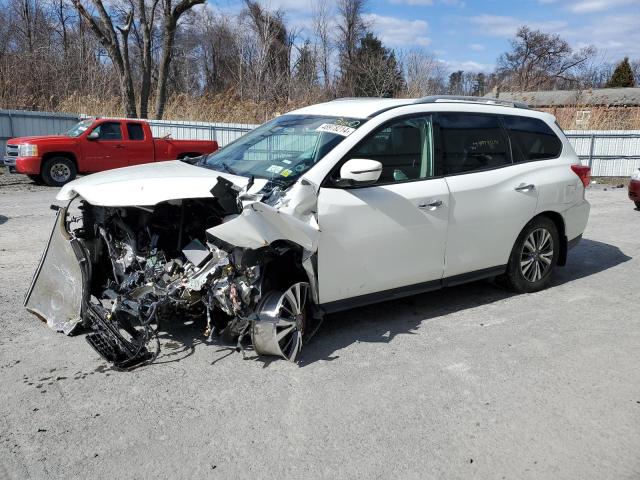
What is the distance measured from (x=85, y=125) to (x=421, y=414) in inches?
543

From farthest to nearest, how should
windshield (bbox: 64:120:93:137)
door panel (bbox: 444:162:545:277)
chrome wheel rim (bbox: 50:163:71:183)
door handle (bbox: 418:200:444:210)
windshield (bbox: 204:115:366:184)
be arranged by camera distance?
windshield (bbox: 64:120:93:137) → chrome wheel rim (bbox: 50:163:71:183) → door panel (bbox: 444:162:545:277) → door handle (bbox: 418:200:444:210) → windshield (bbox: 204:115:366:184)

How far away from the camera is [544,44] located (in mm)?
65875

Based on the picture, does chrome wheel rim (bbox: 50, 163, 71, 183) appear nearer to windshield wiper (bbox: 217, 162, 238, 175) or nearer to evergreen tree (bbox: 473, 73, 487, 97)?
windshield wiper (bbox: 217, 162, 238, 175)

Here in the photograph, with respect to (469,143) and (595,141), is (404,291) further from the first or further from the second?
(595,141)

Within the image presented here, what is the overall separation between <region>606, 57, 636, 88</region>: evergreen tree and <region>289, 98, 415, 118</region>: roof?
6754cm

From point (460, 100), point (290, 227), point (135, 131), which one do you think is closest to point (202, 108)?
point (135, 131)

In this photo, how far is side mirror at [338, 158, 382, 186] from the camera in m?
4.00

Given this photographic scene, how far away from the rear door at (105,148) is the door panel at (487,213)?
38.9 ft

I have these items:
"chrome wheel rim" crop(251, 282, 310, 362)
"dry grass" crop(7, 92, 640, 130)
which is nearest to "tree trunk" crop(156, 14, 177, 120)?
"dry grass" crop(7, 92, 640, 130)

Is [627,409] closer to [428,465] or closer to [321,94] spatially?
[428,465]

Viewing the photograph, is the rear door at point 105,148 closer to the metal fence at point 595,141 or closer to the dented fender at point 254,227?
the metal fence at point 595,141

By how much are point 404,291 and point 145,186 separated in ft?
7.41

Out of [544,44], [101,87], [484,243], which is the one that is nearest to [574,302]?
[484,243]

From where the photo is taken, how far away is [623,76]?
61.6m
